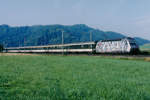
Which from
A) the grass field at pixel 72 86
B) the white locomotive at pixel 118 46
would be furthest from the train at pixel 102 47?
the grass field at pixel 72 86

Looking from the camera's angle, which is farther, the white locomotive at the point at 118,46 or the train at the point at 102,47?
the train at the point at 102,47

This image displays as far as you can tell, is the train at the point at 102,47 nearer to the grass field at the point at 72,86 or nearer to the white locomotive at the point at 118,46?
the white locomotive at the point at 118,46

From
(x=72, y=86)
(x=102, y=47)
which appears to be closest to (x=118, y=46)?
(x=102, y=47)

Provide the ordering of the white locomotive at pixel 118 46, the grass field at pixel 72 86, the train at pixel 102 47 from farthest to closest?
the train at pixel 102 47
the white locomotive at pixel 118 46
the grass field at pixel 72 86

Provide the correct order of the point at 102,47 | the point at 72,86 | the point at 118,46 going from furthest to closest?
the point at 102,47 → the point at 118,46 → the point at 72,86

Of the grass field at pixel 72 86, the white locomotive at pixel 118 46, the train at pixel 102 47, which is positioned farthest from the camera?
the train at pixel 102 47

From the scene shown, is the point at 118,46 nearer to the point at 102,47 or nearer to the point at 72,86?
the point at 102,47

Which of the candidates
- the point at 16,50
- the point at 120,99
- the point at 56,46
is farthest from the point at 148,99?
the point at 16,50

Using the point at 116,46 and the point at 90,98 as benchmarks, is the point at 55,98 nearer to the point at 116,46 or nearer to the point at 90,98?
the point at 90,98

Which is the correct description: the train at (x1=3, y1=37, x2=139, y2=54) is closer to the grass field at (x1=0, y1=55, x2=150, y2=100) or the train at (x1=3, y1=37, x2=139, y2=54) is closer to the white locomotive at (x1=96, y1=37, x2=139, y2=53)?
the white locomotive at (x1=96, y1=37, x2=139, y2=53)

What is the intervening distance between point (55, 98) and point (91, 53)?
123ft

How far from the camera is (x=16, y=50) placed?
242 ft

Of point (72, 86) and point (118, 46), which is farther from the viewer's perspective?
point (118, 46)

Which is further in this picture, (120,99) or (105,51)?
(105,51)
